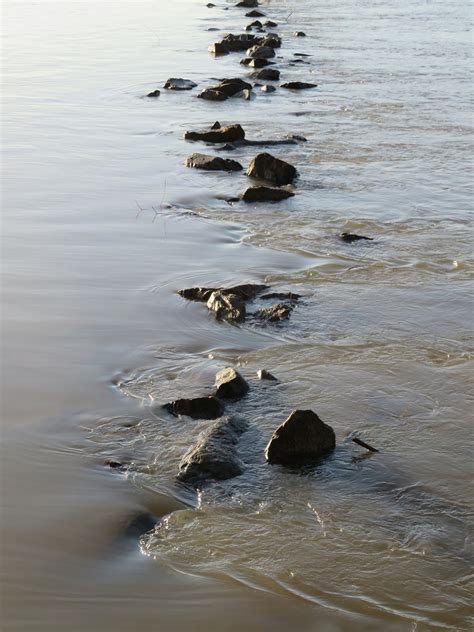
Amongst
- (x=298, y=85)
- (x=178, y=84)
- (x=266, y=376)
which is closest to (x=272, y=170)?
(x=266, y=376)

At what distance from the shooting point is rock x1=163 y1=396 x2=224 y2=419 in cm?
445

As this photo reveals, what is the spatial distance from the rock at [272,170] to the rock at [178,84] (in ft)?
17.1

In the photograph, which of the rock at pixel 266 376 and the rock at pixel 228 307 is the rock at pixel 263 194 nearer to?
the rock at pixel 228 307

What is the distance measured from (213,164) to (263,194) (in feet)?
4.13

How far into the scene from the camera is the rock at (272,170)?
29.2 feet

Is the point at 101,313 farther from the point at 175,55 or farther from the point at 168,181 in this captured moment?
the point at 175,55

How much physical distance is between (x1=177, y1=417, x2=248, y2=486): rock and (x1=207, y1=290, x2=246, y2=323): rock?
1523 mm

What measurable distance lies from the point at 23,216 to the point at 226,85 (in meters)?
7.15

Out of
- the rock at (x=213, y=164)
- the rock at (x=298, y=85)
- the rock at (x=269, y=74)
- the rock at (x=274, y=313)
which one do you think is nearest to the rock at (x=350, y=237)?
the rock at (x=274, y=313)

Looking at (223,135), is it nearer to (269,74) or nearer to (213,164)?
(213,164)

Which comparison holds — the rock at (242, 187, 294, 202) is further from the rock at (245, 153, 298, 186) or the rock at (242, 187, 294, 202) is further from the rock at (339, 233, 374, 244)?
the rock at (339, 233, 374, 244)

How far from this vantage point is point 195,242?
7.04m

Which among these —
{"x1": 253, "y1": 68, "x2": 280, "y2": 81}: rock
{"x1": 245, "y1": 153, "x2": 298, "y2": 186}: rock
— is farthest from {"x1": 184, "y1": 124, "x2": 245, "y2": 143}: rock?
{"x1": 253, "y1": 68, "x2": 280, "y2": 81}: rock

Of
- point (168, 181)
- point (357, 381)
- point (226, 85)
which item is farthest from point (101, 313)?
point (226, 85)
